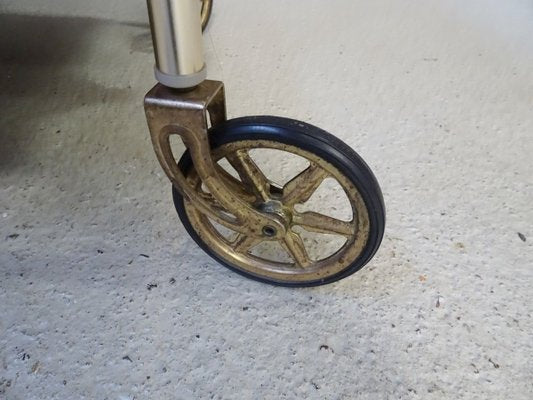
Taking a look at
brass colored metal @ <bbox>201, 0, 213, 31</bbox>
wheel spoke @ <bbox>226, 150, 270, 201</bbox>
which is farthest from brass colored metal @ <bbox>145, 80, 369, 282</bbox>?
brass colored metal @ <bbox>201, 0, 213, 31</bbox>

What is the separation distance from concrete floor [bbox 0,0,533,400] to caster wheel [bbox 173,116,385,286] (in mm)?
50

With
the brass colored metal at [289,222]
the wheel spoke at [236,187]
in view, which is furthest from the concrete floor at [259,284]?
the wheel spoke at [236,187]

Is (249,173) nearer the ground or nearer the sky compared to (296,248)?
nearer the sky

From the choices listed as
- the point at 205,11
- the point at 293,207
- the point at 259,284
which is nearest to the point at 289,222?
the point at 293,207

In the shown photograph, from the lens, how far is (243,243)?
0.78 meters

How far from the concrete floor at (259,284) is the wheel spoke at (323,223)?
0.41 feet

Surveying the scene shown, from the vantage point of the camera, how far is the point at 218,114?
0.68 m

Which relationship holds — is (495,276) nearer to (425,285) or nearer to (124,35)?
(425,285)

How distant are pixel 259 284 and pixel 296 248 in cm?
11

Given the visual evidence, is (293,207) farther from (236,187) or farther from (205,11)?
(205,11)

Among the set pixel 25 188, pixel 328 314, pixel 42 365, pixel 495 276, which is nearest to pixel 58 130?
pixel 25 188

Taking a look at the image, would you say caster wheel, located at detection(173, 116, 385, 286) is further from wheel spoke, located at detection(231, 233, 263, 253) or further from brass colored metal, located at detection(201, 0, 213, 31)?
brass colored metal, located at detection(201, 0, 213, 31)

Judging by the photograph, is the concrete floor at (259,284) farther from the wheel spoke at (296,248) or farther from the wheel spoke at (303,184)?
the wheel spoke at (303,184)

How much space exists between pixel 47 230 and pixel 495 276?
70 cm
